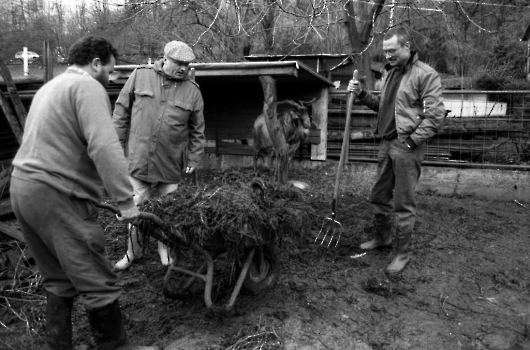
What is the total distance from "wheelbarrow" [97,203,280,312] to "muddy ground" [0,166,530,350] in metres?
0.15

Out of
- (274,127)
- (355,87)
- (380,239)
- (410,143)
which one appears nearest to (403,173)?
(410,143)

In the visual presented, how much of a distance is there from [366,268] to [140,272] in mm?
2071

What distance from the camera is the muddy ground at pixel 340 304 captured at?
3.47 meters

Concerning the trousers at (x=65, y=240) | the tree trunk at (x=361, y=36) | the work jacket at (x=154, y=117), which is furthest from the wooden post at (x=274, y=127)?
the tree trunk at (x=361, y=36)

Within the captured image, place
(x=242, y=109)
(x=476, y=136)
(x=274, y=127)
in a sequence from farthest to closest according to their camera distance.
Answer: (x=242, y=109), (x=476, y=136), (x=274, y=127)

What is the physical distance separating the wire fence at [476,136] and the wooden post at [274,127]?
2.09 m

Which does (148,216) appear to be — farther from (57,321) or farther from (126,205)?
(57,321)

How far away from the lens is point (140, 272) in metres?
4.51

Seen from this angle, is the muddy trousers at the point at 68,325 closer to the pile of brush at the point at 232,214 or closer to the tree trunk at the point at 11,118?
the pile of brush at the point at 232,214

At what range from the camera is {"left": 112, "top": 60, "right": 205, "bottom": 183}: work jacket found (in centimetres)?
430

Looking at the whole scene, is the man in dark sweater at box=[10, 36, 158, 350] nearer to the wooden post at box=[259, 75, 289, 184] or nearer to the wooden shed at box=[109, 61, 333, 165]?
the wooden post at box=[259, 75, 289, 184]

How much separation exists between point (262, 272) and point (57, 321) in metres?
1.47

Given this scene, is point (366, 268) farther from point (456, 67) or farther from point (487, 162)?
point (456, 67)

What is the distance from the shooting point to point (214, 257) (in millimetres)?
3525
